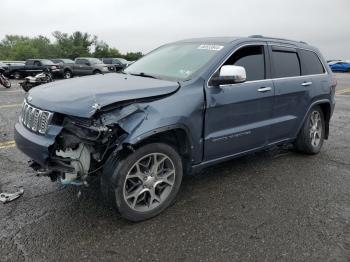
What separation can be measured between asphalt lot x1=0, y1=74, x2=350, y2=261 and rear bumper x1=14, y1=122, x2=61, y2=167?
649mm

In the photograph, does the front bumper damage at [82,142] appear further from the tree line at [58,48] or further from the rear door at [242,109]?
the tree line at [58,48]

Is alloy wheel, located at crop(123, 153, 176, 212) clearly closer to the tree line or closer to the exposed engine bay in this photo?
the exposed engine bay

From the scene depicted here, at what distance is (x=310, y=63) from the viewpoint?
5609mm

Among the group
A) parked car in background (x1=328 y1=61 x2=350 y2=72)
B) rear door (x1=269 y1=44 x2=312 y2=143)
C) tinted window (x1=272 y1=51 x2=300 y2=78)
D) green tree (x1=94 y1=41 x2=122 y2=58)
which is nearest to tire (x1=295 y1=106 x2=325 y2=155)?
rear door (x1=269 y1=44 x2=312 y2=143)

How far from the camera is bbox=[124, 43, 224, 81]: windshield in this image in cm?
412

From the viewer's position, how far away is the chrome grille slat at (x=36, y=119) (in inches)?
132

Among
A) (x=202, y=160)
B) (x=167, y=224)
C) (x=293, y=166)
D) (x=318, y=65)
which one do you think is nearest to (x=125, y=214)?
(x=167, y=224)

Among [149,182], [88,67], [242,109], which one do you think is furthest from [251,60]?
[88,67]

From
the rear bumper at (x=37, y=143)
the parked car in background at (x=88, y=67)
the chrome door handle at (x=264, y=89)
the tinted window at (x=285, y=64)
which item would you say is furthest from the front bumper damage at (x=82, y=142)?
the parked car in background at (x=88, y=67)

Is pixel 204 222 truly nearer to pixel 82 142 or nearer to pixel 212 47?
pixel 82 142

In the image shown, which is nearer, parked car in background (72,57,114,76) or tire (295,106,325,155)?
tire (295,106,325,155)

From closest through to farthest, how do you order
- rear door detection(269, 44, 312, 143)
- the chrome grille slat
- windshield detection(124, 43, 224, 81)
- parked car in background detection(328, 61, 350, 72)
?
1. the chrome grille slat
2. windshield detection(124, 43, 224, 81)
3. rear door detection(269, 44, 312, 143)
4. parked car in background detection(328, 61, 350, 72)

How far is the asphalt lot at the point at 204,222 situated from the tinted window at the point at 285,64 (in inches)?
53.5

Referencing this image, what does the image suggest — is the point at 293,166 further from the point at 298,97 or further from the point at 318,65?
the point at 318,65
